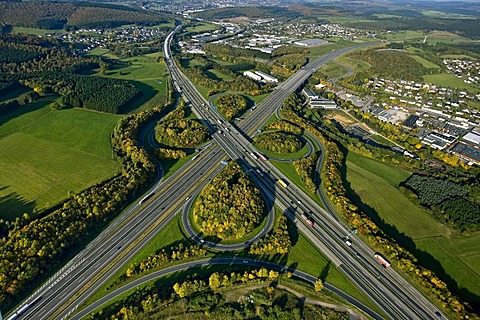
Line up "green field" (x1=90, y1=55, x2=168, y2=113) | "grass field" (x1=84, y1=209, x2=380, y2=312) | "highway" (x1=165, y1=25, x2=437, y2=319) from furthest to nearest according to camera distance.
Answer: "green field" (x1=90, y1=55, x2=168, y2=113)
"grass field" (x1=84, y1=209, x2=380, y2=312)
"highway" (x1=165, y1=25, x2=437, y2=319)

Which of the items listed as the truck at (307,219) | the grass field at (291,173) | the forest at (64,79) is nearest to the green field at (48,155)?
the forest at (64,79)

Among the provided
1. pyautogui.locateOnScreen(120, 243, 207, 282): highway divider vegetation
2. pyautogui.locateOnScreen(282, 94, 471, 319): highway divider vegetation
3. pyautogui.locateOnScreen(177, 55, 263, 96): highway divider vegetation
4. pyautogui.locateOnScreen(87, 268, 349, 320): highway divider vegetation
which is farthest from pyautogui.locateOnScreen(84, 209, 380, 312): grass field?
pyautogui.locateOnScreen(177, 55, 263, 96): highway divider vegetation

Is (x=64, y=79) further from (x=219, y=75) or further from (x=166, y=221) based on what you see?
(x=166, y=221)

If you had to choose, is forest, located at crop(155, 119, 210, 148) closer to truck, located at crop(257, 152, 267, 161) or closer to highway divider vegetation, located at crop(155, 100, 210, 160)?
highway divider vegetation, located at crop(155, 100, 210, 160)

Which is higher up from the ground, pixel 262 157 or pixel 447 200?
pixel 447 200

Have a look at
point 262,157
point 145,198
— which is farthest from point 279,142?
point 145,198

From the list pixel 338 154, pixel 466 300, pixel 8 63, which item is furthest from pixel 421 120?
pixel 8 63
